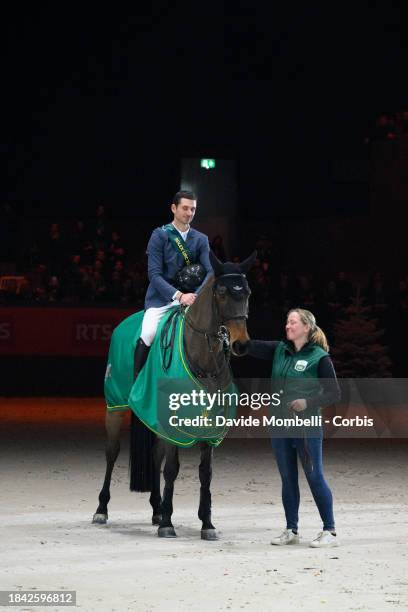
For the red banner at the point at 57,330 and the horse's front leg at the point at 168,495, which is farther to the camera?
the red banner at the point at 57,330

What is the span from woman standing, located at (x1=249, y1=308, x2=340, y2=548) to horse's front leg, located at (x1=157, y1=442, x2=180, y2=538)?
0.82m

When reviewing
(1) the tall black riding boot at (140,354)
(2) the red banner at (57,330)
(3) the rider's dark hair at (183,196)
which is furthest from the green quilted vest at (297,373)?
(2) the red banner at (57,330)

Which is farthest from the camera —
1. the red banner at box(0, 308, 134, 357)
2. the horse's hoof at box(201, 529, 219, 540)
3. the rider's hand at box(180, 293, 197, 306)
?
the red banner at box(0, 308, 134, 357)

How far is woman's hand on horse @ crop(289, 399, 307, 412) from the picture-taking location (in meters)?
8.09

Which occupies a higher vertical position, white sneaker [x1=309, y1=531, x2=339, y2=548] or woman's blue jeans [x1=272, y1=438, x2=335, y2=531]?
woman's blue jeans [x1=272, y1=438, x2=335, y2=531]

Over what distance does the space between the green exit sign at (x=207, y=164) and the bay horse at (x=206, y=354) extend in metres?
17.0

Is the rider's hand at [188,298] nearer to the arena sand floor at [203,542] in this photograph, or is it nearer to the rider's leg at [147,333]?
the rider's leg at [147,333]

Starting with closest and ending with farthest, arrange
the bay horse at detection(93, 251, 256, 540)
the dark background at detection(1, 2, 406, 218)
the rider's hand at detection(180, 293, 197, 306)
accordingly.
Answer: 1. the bay horse at detection(93, 251, 256, 540)
2. the rider's hand at detection(180, 293, 197, 306)
3. the dark background at detection(1, 2, 406, 218)

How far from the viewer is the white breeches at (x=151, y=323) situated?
368 inches

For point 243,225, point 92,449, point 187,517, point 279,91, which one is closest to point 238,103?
point 279,91

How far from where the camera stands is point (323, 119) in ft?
88.7

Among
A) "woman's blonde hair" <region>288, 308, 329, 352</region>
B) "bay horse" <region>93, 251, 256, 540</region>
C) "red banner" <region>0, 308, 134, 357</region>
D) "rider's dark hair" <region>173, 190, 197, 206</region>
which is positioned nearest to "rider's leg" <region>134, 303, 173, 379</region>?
"bay horse" <region>93, 251, 256, 540</region>

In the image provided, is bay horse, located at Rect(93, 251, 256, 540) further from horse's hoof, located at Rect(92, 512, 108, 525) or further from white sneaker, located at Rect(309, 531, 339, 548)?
white sneaker, located at Rect(309, 531, 339, 548)

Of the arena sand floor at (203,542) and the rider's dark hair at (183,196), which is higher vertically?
the rider's dark hair at (183,196)
